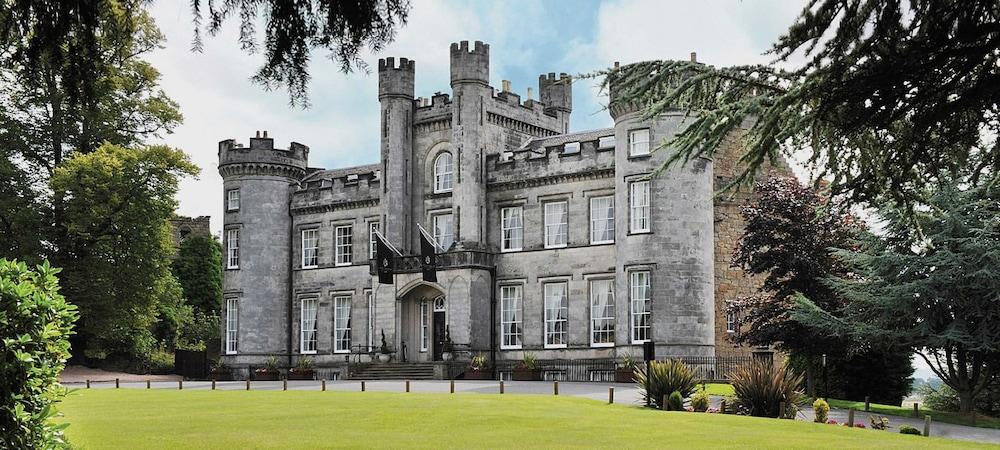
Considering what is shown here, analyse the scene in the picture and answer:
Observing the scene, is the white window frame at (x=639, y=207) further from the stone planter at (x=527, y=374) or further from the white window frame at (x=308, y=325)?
the white window frame at (x=308, y=325)

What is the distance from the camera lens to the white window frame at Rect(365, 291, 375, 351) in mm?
39938

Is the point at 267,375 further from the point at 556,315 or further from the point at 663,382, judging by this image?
the point at 663,382

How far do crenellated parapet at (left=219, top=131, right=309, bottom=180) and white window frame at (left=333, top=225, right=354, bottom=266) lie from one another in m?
3.08

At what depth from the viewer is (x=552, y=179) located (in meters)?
37.2

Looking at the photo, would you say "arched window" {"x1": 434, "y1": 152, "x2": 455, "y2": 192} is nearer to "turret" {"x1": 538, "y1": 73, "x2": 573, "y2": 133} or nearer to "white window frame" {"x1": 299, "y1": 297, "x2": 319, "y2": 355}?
"turret" {"x1": 538, "y1": 73, "x2": 573, "y2": 133}

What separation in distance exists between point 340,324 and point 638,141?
13.9m

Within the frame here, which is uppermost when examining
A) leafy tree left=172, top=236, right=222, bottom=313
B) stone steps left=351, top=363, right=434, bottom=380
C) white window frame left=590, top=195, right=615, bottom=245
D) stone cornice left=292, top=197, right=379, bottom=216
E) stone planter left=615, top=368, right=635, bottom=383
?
stone cornice left=292, top=197, right=379, bottom=216

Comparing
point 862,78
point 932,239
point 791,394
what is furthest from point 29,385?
point 932,239

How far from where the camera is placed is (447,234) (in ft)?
130

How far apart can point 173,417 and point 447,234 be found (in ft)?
65.0

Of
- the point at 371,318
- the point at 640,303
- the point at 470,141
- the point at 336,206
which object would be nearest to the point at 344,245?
the point at 336,206

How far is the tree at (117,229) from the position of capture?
39.7 metres

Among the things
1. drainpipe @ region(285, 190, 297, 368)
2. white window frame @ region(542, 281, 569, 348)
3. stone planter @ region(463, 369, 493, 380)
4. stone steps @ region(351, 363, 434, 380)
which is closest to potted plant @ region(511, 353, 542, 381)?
stone planter @ region(463, 369, 493, 380)

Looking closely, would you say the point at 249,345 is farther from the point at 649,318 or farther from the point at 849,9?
the point at 849,9
